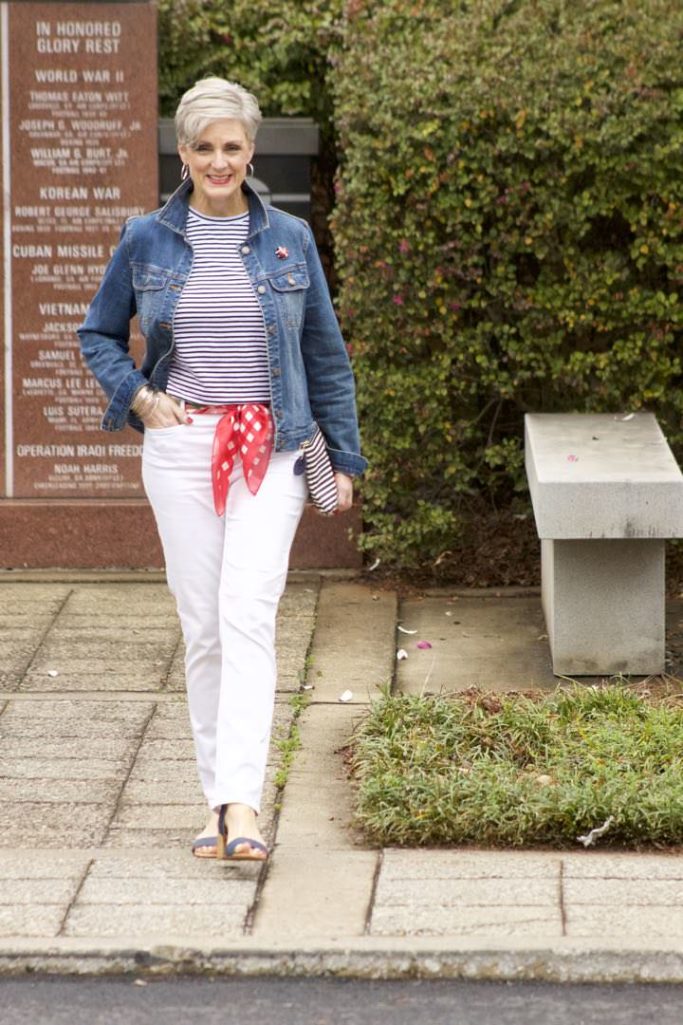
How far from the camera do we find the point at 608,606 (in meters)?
6.34

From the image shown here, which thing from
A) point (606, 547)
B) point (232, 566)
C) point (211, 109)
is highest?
point (211, 109)

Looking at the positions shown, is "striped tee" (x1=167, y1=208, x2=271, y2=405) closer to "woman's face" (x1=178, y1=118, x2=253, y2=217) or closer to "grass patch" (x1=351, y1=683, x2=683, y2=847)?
"woman's face" (x1=178, y1=118, x2=253, y2=217)

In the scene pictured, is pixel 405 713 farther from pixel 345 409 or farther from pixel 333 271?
pixel 333 271

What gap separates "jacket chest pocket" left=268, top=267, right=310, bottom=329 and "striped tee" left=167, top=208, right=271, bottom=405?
6 centimetres

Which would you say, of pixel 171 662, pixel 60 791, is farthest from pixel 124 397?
pixel 171 662

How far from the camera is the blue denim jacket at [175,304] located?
4465mm

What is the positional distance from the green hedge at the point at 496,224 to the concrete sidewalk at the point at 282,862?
100 cm

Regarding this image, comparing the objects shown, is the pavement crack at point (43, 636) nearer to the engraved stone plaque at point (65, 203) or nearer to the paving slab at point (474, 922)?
the engraved stone plaque at point (65, 203)

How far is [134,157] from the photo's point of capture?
7.88 metres

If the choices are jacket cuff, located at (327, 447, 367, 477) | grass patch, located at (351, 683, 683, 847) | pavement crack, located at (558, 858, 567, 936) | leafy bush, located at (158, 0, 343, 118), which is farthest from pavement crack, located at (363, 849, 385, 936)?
leafy bush, located at (158, 0, 343, 118)

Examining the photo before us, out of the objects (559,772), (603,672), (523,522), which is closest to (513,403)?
(523,522)

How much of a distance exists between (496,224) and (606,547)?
1.60m

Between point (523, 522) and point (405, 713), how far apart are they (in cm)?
243

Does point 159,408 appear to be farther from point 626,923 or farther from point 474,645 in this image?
point 474,645
